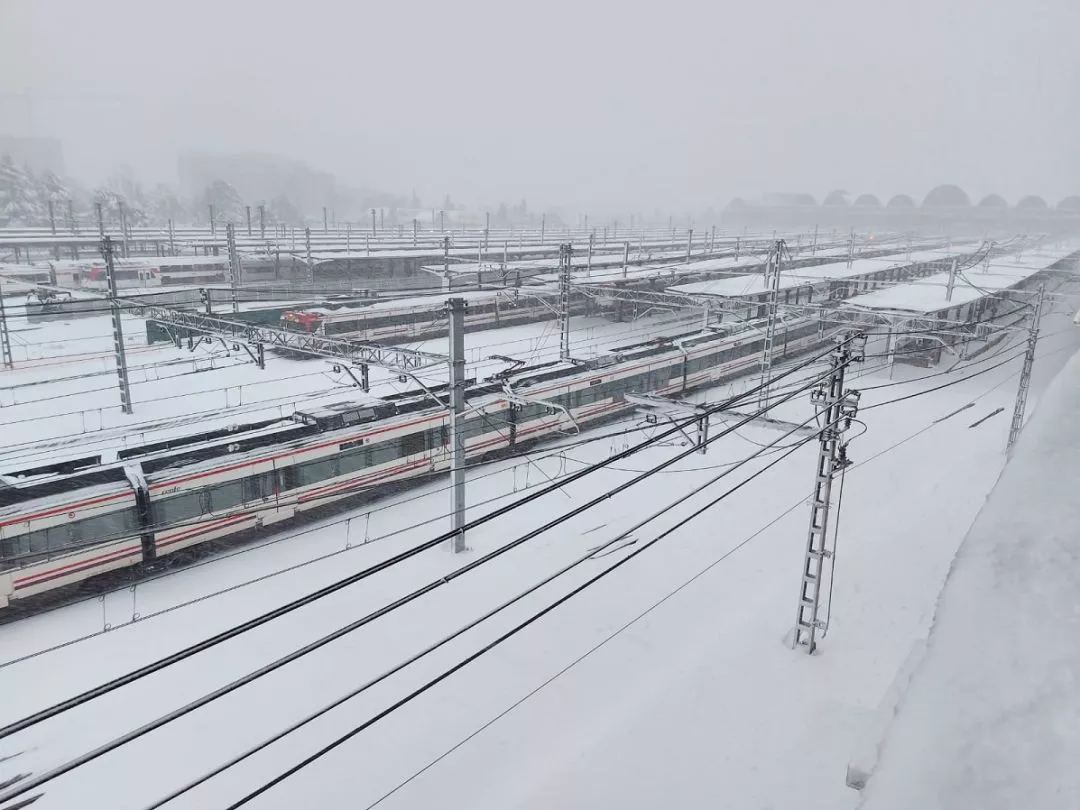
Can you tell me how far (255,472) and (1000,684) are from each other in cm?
→ 894

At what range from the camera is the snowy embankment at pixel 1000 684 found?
55.5 inches

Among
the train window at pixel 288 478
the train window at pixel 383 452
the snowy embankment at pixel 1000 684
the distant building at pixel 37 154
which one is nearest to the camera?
the snowy embankment at pixel 1000 684

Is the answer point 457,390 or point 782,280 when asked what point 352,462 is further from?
point 782,280

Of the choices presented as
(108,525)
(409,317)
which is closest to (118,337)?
(108,525)

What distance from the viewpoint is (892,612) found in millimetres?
Result: 7707

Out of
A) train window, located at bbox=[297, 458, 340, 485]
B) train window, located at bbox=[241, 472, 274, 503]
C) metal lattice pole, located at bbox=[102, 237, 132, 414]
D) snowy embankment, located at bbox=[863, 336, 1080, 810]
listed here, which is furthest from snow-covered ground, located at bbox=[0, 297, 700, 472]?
snowy embankment, located at bbox=[863, 336, 1080, 810]

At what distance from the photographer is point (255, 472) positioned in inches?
365

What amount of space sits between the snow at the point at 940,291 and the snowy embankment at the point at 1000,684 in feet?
50.5

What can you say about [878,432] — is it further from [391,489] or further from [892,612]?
[391,489]

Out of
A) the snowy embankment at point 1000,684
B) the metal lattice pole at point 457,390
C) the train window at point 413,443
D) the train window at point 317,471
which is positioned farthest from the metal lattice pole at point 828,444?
the train window at point 317,471

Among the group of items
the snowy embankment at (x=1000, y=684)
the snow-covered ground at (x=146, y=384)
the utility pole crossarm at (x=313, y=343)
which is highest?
the snowy embankment at (x=1000, y=684)

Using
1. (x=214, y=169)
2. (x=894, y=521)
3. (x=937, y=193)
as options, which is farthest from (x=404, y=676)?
(x=937, y=193)

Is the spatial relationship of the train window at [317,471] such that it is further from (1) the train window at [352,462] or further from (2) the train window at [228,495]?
(2) the train window at [228,495]

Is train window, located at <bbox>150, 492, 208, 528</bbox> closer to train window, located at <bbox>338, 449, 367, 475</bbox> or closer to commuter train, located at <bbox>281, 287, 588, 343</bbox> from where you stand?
train window, located at <bbox>338, 449, 367, 475</bbox>
